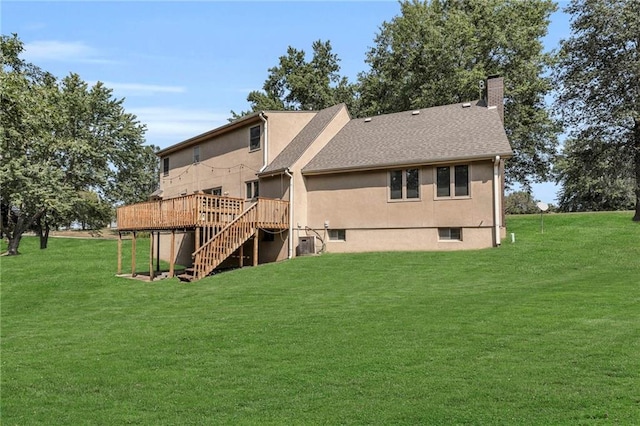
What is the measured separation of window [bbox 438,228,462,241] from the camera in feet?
64.7

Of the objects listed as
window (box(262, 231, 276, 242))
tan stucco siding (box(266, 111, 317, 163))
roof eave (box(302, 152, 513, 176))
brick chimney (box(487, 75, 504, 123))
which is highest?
brick chimney (box(487, 75, 504, 123))

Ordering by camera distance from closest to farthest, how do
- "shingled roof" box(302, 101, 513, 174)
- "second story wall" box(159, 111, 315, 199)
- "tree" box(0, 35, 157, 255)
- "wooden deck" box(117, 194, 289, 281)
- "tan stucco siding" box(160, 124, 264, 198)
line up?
"wooden deck" box(117, 194, 289, 281) < "shingled roof" box(302, 101, 513, 174) < "second story wall" box(159, 111, 315, 199) < "tan stucco siding" box(160, 124, 264, 198) < "tree" box(0, 35, 157, 255)

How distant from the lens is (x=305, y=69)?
48.5 m

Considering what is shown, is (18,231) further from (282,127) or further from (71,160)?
(282,127)

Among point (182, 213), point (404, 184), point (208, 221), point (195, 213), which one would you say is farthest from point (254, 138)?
point (404, 184)

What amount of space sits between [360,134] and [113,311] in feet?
48.6

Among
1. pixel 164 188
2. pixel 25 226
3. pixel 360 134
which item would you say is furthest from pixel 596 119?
pixel 25 226

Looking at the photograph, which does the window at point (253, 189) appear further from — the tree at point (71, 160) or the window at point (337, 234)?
the tree at point (71, 160)

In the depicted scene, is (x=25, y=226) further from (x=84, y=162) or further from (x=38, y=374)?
(x=38, y=374)

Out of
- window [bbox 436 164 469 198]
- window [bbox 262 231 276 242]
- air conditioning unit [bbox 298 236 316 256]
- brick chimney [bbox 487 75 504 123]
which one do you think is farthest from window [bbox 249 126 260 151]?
brick chimney [bbox 487 75 504 123]

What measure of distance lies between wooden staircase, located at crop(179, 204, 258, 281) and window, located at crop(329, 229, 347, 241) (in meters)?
3.82

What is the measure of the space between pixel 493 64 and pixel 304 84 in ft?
61.2

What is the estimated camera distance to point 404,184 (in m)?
20.8

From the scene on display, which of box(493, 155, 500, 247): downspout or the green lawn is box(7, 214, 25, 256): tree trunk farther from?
box(493, 155, 500, 247): downspout
